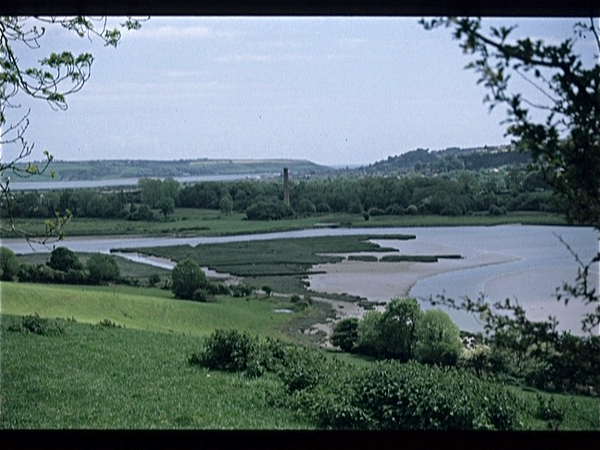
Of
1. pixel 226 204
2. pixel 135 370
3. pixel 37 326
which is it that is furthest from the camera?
pixel 226 204

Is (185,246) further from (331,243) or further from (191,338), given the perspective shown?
(331,243)

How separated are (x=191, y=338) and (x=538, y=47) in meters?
2.56

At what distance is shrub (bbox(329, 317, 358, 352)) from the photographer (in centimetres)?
426

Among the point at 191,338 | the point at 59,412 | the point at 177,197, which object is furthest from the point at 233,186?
the point at 59,412

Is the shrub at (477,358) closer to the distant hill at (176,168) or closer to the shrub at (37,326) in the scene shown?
the distant hill at (176,168)

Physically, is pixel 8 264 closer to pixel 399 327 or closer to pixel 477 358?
pixel 399 327

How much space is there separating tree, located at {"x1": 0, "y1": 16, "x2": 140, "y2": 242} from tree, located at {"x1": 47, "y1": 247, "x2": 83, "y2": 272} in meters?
0.13

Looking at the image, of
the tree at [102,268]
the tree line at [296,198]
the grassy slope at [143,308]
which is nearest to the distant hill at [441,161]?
the tree line at [296,198]

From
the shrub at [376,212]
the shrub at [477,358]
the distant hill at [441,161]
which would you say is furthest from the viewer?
the shrub at [376,212]

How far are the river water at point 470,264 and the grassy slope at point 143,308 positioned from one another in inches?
9.7

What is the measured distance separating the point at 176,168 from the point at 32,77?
989 mm

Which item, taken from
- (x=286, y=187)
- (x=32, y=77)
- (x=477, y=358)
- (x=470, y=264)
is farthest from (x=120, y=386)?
(x=470, y=264)

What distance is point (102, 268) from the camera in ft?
14.8

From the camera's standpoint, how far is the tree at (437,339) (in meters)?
4.07
